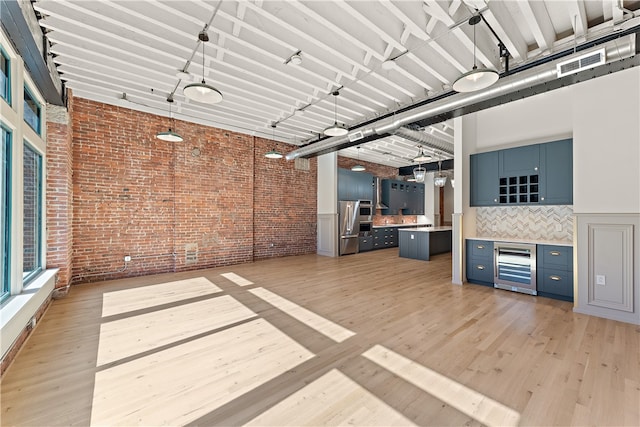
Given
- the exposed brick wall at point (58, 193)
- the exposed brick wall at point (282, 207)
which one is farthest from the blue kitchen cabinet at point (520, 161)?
the exposed brick wall at point (58, 193)

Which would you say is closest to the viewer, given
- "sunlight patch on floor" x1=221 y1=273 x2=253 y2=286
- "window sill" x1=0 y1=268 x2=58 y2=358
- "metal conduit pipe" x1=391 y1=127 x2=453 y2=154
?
"window sill" x1=0 y1=268 x2=58 y2=358

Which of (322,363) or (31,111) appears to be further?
(31,111)

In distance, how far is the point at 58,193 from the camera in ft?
14.2

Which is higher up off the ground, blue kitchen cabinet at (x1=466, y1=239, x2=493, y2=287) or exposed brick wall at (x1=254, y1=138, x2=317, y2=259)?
exposed brick wall at (x1=254, y1=138, x2=317, y2=259)

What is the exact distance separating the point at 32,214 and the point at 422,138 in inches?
278

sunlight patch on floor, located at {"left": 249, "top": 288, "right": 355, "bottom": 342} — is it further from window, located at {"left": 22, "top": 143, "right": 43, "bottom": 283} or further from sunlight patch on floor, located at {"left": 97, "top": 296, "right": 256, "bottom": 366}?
window, located at {"left": 22, "top": 143, "right": 43, "bottom": 283}

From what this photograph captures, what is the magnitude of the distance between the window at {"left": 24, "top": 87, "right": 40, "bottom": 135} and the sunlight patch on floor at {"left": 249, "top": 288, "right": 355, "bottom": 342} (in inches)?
155

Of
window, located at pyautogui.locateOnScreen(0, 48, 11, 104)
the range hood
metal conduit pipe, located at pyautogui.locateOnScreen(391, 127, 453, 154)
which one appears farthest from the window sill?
the range hood

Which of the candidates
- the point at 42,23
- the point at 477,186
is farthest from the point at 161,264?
the point at 477,186

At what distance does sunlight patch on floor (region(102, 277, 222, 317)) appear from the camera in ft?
12.7

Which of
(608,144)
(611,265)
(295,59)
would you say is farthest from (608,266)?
(295,59)

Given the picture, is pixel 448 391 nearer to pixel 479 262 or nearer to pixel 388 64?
pixel 479 262

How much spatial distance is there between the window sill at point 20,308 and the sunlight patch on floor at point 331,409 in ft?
7.53

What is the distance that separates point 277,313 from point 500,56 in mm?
4617
